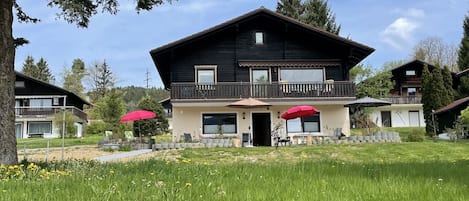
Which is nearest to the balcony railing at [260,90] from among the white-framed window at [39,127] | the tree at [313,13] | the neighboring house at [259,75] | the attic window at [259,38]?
the neighboring house at [259,75]

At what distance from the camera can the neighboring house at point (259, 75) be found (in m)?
23.7

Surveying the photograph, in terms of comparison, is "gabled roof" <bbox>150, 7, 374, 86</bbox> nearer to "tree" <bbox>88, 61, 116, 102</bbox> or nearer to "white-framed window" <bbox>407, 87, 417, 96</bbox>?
"white-framed window" <bbox>407, 87, 417, 96</bbox>

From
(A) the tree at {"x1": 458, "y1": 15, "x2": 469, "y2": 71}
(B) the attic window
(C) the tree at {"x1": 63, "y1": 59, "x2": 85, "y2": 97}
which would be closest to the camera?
(B) the attic window

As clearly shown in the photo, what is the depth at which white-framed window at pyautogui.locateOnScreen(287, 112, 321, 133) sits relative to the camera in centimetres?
2452

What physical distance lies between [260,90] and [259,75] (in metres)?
1.55

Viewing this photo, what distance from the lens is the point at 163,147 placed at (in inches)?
788

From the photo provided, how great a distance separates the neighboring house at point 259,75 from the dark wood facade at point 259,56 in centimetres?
5

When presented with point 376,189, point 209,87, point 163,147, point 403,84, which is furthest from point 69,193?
point 403,84

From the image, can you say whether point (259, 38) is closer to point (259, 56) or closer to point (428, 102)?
point (259, 56)

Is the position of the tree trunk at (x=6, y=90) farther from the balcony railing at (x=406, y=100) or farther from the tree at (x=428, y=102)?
the balcony railing at (x=406, y=100)

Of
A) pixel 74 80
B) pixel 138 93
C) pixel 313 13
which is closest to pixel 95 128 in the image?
pixel 74 80

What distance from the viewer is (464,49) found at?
43.3 meters

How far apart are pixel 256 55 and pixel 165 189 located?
20.8 meters

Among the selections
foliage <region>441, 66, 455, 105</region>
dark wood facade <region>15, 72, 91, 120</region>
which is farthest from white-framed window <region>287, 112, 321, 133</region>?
dark wood facade <region>15, 72, 91, 120</region>
